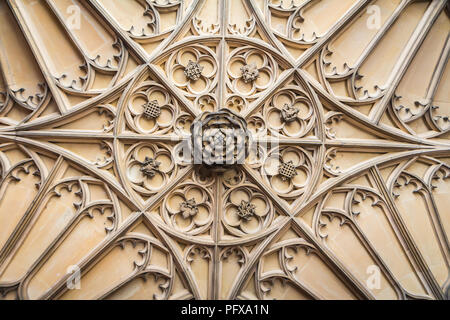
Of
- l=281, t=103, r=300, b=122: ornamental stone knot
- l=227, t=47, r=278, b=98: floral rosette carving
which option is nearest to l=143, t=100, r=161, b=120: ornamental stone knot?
l=227, t=47, r=278, b=98: floral rosette carving

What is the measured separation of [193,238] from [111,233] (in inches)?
62.7

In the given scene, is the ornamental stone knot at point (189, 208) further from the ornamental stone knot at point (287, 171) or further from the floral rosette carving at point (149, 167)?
the ornamental stone knot at point (287, 171)

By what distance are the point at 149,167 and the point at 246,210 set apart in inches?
84.5

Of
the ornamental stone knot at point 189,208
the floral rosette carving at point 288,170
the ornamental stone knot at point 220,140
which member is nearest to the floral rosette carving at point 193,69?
the ornamental stone knot at point 220,140

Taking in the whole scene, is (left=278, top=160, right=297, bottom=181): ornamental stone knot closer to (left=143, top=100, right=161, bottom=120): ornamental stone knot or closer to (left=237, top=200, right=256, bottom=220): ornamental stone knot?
(left=237, top=200, right=256, bottom=220): ornamental stone knot

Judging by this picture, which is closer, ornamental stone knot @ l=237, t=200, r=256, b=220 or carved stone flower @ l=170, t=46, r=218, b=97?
ornamental stone knot @ l=237, t=200, r=256, b=220

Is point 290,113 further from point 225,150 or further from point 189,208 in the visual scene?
point 189,208

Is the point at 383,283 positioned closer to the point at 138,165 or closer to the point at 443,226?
the point at 443,226

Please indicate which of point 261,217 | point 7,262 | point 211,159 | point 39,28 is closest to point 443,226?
point 261,217

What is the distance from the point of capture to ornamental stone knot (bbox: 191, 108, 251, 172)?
9211 millimetres

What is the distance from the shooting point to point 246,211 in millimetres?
9445

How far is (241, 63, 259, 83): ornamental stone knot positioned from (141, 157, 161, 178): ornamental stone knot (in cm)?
256

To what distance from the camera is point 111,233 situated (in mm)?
9078

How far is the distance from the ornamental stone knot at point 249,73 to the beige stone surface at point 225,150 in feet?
0.21
